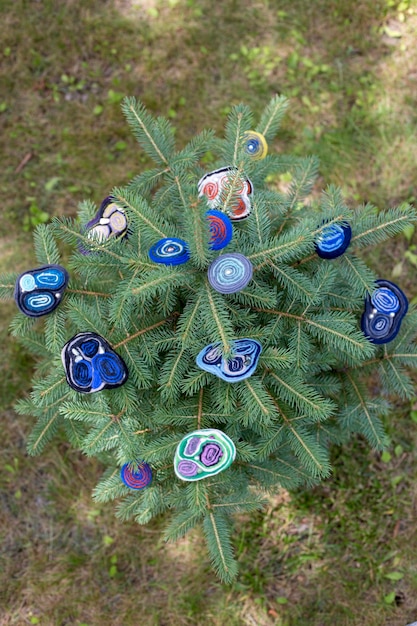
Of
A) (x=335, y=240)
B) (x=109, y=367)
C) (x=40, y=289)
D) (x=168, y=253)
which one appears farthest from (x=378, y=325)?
(x=40, y=289)

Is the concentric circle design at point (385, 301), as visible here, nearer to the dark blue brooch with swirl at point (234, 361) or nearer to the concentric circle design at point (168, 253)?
the dark blue brooch with swirl at point (234, 361)

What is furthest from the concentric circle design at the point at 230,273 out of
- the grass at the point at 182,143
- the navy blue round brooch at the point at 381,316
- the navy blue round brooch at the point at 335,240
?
the grass at the point at 182,143

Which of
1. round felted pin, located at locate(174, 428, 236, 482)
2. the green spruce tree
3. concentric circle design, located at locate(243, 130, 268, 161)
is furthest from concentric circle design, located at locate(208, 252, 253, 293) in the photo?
concentric circle design, located at locate(243, 130, 268, 161)

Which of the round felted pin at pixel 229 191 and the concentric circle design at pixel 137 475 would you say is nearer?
the round felted pin at pixel 229 191

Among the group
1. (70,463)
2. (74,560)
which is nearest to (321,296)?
(70,463)

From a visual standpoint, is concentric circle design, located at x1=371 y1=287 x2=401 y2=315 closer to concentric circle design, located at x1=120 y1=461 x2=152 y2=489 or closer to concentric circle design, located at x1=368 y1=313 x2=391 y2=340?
concentric circle design, located at x1=368 y1=313 x2=391 y2=340

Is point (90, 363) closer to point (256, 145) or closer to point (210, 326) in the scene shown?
point (210, 326)

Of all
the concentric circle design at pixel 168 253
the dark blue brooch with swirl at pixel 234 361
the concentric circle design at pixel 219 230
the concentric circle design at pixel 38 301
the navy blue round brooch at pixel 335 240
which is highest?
the concentric circle design at pixel 219 230
